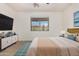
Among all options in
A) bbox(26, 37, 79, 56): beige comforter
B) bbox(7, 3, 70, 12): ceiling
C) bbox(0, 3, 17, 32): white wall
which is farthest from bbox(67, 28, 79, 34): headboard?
bbox(0, 3, 17, 32): white wall

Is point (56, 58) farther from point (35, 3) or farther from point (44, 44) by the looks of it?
point (35, 3)

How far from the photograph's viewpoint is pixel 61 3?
7.02 feet

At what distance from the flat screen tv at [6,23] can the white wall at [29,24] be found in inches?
5.1

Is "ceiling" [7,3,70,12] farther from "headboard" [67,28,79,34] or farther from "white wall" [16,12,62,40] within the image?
"headboard" [67,28,79,34]

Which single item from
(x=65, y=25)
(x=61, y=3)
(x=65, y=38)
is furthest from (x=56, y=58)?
(x=61, y=3)

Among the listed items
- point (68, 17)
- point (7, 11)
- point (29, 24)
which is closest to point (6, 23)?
point (7, 11)

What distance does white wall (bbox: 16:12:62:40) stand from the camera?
2.43m

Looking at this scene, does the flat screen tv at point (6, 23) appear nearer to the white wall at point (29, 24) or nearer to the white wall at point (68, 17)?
the white wall at point (29, 24)

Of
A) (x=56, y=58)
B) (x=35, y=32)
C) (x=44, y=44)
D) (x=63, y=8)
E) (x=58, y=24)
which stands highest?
(x=63, y=8)

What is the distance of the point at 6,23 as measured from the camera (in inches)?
95.4

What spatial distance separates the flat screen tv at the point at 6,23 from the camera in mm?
2375

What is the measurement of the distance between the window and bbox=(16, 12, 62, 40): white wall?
0.06 metres

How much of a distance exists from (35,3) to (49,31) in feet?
1.97

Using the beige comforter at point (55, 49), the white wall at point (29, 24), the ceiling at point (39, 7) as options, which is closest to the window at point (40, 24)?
the white wall at point (29, 24)
